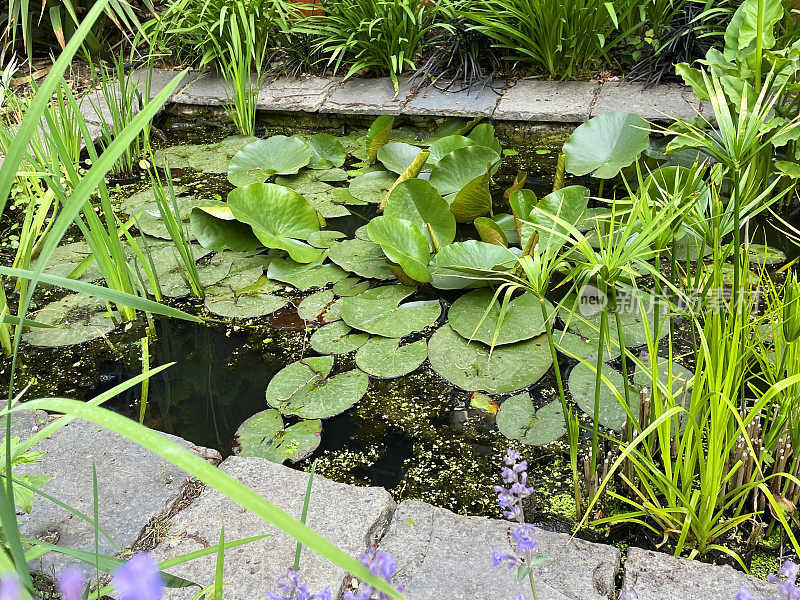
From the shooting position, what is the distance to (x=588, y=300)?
6.63ft

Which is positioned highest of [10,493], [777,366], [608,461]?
[10,493]

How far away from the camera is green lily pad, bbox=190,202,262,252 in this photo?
Result: 2314mm

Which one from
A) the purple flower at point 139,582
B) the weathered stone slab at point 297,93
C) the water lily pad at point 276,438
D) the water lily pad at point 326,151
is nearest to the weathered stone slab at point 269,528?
the water lily pad at point 276,438

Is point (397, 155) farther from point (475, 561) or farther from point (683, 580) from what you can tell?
point (683, 580)

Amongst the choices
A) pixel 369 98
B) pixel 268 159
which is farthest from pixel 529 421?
pixel 369 98

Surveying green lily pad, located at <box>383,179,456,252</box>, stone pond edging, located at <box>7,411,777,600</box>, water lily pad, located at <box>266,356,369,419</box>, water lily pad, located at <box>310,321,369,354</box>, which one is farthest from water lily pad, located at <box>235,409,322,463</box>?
green lily pad, located at <box>383,179,456,252</box>

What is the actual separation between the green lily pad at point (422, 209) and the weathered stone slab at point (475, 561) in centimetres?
103

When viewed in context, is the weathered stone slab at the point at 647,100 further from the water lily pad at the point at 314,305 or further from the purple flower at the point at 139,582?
the purple flower at the point at 139,582

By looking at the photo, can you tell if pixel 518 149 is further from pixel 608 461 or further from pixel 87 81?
pixel 87 81

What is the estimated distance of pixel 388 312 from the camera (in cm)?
199

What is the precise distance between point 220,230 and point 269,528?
1.30m

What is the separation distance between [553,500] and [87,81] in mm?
3486

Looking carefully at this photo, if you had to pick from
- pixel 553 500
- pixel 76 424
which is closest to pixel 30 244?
pixel 76 424

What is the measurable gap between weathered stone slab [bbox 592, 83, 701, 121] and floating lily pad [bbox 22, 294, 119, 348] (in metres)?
2.00
